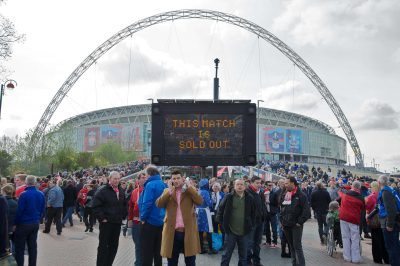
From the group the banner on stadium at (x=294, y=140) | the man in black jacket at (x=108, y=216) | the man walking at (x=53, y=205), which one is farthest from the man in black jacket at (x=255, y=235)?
the banner on stadium at (x=294, y=140)

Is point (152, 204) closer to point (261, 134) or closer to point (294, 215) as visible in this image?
point (294, 215)

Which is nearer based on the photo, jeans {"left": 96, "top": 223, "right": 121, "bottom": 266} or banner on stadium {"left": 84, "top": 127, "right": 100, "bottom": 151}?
jeans {"left": 96, "top": 223, "right": 121, "bottom": 266}

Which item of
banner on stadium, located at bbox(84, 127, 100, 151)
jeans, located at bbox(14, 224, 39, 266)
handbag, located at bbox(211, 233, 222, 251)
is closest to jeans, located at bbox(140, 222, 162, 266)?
jeans, located at bbox(14, 224, 39, 266)

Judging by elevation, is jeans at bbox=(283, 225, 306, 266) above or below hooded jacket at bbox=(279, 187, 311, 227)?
below

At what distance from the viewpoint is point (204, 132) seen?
15.3 m

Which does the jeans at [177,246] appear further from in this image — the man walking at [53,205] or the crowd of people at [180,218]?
the man walking at [53,205]

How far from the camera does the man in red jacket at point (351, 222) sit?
1035 cm

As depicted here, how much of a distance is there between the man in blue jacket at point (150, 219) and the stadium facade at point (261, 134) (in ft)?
341

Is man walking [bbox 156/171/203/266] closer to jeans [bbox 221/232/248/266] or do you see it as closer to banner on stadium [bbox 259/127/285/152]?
jeans [bbox 221/232/248/266]

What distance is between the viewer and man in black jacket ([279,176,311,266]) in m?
8.55

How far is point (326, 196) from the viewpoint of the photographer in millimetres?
13562

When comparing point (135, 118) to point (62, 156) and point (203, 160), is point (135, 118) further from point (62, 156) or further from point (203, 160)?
point (203, 160)

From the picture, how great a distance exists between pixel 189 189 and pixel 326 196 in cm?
781

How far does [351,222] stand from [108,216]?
19.9 feet
